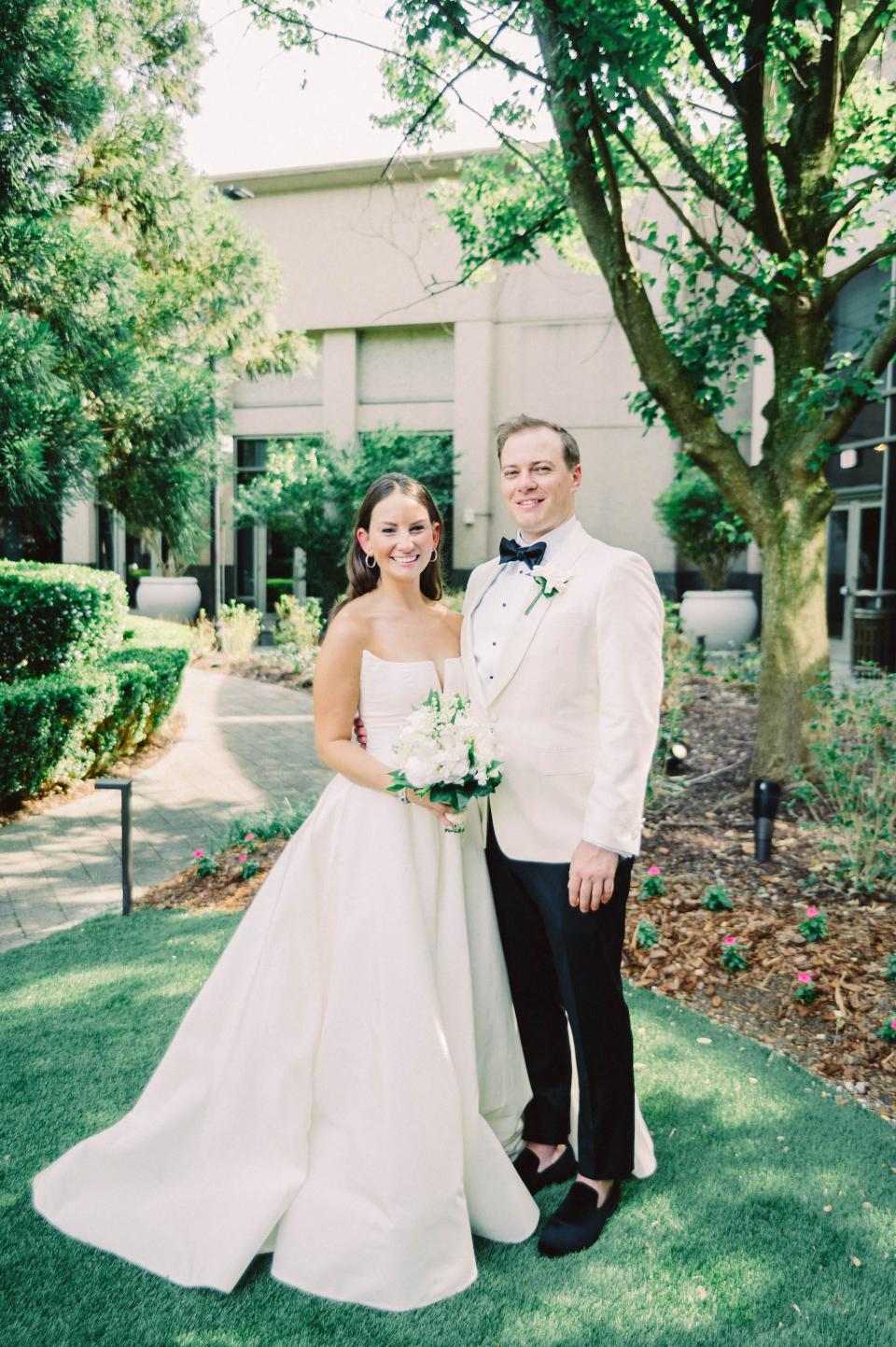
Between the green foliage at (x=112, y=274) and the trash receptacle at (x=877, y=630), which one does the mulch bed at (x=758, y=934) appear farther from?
the trash receptacle at (x=877, y=630)

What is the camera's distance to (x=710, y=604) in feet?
49.0

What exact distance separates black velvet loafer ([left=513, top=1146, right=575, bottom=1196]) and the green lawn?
43 mm

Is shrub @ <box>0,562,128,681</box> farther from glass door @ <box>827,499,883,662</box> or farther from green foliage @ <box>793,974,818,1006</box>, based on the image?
glass door @ <box>827,499,883,662</box>

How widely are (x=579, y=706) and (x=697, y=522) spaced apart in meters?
13.6

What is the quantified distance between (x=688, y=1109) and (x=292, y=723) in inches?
283

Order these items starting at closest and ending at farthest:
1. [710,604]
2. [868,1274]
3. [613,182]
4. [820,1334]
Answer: [820,1334]
[868,1274]
[613,182]
[710,604]

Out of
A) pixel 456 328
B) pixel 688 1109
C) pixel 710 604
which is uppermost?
pixel 456 328

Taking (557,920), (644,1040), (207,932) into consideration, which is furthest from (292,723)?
(557,920)

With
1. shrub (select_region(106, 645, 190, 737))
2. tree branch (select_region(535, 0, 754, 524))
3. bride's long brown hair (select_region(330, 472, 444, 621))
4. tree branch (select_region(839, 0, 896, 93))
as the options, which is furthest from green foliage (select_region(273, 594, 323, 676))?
bride's long brown hair (select_region(330, 472, 444, 621))

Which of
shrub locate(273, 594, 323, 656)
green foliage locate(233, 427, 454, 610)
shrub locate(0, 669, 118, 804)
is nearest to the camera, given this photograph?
shrub locate(0, 669, 118, 804)

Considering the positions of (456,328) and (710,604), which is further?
(456,328)

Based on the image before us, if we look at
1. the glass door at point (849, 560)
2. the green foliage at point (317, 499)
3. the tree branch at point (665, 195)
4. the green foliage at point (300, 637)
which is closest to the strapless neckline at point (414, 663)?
the tree branch at point (665, 195)

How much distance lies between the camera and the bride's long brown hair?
8.77ft

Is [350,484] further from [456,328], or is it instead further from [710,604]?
[710,604]
